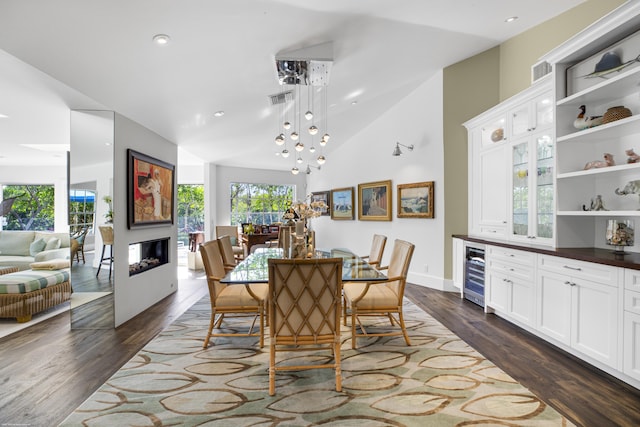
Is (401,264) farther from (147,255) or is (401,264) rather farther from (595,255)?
(147,255)

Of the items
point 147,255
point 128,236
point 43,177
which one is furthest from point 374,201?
point 43,177

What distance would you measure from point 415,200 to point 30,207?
9618mm

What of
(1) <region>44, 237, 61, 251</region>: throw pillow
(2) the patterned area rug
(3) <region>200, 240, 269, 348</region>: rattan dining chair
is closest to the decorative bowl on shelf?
(2) the patterned area rug

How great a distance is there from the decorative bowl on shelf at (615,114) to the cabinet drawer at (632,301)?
4.63 feet

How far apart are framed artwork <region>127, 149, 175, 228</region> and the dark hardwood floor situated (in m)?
1.27

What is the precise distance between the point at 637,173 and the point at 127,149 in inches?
204

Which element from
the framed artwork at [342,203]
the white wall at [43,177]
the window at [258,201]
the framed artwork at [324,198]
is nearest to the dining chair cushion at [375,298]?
the framed artwork at [342,203]

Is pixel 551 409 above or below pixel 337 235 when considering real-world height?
below

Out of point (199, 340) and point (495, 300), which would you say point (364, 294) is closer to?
point (199, 340)

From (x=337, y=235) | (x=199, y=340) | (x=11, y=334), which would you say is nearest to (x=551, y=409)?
(x=199, y=340)

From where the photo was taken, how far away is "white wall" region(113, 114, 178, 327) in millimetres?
3611

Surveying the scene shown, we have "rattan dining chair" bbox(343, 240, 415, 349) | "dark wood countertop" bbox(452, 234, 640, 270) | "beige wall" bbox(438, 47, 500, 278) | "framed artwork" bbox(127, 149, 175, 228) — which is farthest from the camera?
"beige wall" bbox(438, 47, 500, 278)

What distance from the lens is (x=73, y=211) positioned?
359cm

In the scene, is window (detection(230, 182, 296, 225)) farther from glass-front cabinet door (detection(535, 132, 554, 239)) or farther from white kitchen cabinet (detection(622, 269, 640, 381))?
white kitchen cabinet (detection(622, 269, 640, 381))
